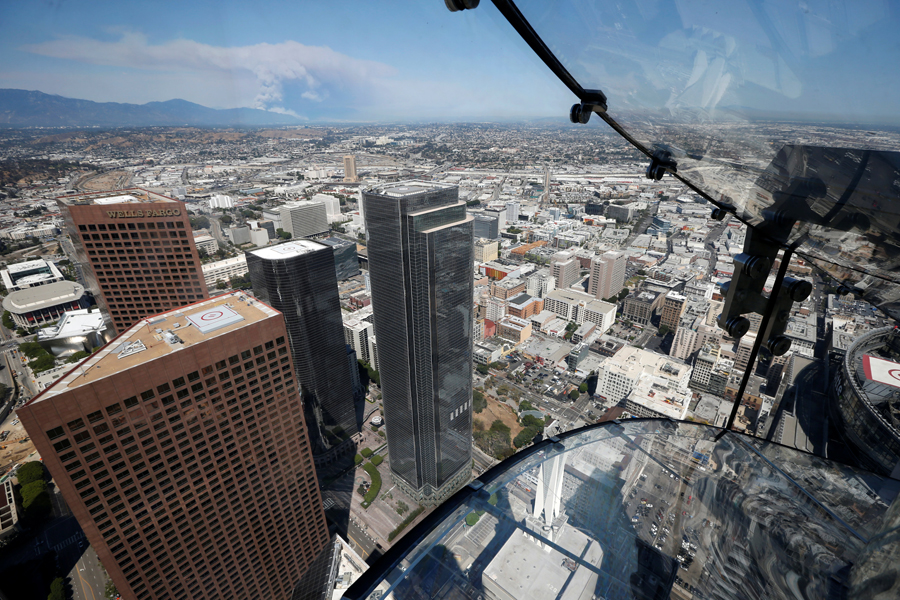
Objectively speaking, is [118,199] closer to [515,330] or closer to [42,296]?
[42,296]

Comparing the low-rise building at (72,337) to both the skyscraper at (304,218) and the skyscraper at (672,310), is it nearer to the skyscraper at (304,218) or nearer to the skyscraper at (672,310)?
the skyscraper at (304,218)

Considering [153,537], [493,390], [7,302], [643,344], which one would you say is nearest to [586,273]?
[643,344]

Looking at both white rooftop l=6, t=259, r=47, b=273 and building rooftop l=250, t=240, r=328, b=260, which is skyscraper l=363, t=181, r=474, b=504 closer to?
building rooftop l=250, t=240, r=328, b=260

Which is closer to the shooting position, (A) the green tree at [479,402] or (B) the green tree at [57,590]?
(B) the green tree at [57,590]

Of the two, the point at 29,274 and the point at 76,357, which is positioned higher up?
the point at 29,274

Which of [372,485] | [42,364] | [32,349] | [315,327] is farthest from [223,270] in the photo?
[372,485]

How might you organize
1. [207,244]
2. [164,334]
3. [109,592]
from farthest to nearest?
1. [207,244]
2. [109,592]
3. [164,334]

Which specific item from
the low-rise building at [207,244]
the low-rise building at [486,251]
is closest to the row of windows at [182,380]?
the low-rise building at [207,244]
